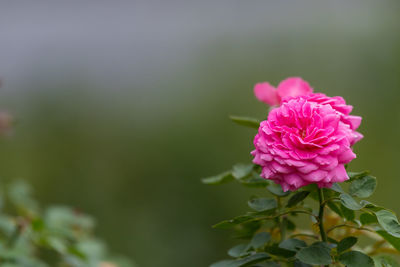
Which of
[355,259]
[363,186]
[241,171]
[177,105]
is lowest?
[355,259]

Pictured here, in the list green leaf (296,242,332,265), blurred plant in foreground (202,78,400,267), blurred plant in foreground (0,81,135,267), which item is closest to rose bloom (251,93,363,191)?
blurred plant in foreground (202,78,400,267)

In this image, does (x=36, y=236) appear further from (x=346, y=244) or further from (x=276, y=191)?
(x=346, y=244)

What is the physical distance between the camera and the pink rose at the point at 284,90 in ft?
2.90

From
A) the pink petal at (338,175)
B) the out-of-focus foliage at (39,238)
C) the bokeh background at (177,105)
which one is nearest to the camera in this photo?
the pink petal at (338,175)

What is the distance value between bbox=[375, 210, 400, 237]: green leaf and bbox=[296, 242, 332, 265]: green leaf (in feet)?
0.29

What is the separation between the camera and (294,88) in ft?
2.92

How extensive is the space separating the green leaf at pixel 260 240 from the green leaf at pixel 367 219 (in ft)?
0.49

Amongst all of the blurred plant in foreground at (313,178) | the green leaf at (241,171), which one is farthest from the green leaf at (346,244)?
the green leaf at (241,171)

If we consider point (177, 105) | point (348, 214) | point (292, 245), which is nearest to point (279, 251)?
point (292, 245)

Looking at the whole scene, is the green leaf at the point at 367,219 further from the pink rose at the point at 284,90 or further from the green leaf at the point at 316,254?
the pink rose at the point at 284,90

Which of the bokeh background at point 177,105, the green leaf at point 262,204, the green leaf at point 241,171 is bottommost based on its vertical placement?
the green leaf at point 262,204

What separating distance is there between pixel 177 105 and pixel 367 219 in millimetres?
2967

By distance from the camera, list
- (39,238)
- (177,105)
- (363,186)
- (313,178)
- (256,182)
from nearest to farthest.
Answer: (313,178), (363,186), (256,182), (39,238), (177,105)

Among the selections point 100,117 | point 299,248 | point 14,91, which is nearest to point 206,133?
point 100,117
